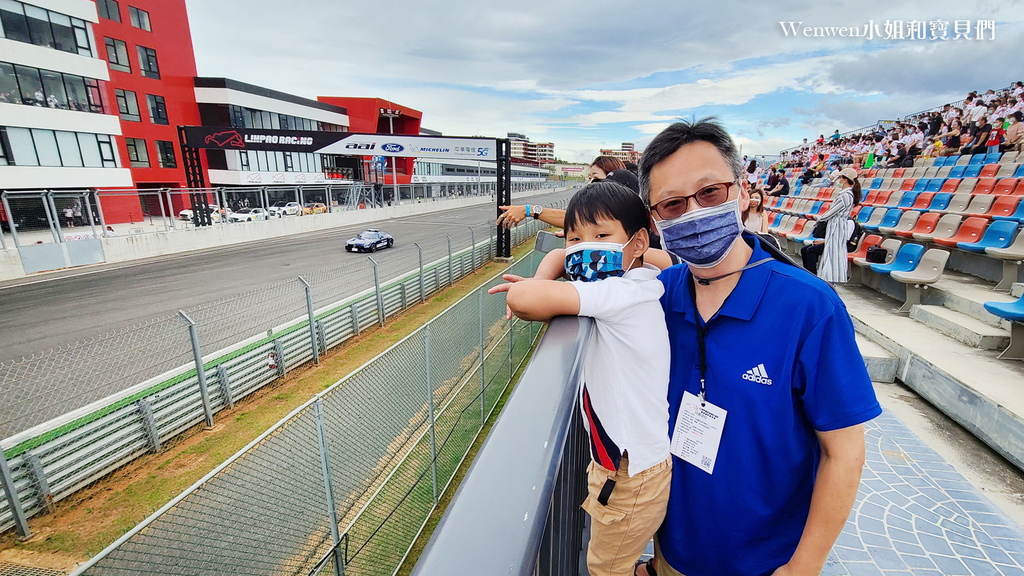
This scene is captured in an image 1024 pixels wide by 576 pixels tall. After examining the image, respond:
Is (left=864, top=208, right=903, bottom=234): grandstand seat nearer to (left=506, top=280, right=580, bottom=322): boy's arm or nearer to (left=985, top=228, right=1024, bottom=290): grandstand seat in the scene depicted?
(left=985, top=228, right=1024, bottom=290): grandstand seat

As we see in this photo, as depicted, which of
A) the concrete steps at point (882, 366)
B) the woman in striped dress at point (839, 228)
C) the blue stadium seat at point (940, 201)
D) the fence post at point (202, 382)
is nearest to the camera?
the concrete steps at point (882, 366)

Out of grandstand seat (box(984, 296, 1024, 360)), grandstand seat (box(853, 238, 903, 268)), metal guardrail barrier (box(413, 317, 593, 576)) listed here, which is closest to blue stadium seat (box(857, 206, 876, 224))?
grandstand seat (box(853, 238, 903, 268))

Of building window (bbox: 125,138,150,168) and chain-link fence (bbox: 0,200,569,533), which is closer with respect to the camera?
chain-link fence (bbox: 0,200,569,533)

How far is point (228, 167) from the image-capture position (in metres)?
41.7

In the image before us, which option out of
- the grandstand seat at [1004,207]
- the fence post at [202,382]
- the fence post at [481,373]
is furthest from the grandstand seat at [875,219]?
the fence post at [202,382]

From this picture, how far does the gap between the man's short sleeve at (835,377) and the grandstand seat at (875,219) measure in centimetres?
1072

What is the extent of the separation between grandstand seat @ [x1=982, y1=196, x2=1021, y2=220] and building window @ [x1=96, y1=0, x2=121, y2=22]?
158 feet

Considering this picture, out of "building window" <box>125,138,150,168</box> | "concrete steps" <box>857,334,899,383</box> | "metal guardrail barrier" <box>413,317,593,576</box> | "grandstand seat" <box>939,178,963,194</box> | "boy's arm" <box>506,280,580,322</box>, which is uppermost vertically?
"building window" <box>125,138,150,168</box>

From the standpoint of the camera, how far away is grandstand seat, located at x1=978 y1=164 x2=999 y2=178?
9492 mm

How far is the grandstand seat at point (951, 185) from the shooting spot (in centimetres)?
959

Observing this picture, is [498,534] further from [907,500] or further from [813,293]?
[907,500]

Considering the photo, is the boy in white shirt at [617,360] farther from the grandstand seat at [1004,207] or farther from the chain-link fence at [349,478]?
the grandstand seat at [1004,207]

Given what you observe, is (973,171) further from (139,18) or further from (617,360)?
(139,18)

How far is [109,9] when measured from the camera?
32594 mm
